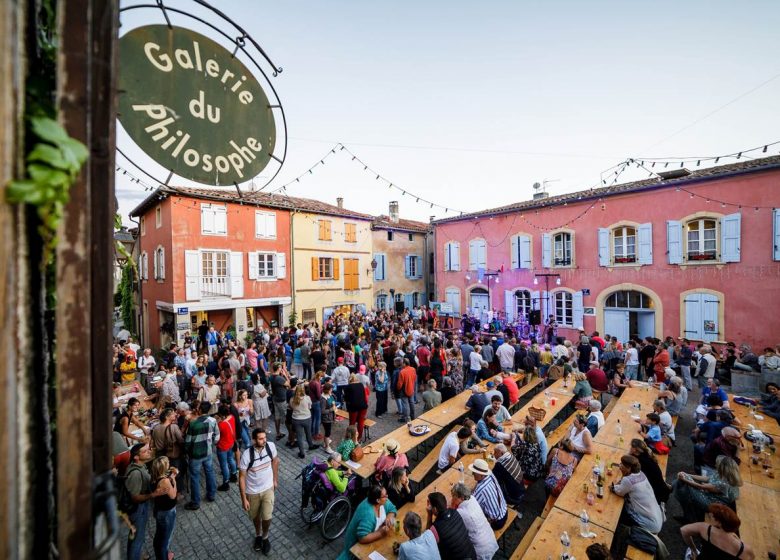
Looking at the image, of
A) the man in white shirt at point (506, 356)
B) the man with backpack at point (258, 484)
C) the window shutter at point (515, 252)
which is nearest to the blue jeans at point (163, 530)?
the man with backpack at point (258, 484)

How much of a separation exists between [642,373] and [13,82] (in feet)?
49.8

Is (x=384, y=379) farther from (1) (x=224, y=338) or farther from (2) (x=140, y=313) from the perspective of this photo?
(2) (x=140, y=313)

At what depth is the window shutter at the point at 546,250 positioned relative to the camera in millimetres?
17797

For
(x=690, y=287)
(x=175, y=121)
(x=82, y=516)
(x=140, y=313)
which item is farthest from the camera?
(x=140, y=313)

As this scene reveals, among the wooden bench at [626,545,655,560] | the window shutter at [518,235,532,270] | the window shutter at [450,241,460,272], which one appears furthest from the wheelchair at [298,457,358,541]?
the window shutter at [450,241,460,272]

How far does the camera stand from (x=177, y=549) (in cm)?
477

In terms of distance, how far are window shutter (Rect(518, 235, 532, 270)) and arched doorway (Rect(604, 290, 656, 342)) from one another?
403cm

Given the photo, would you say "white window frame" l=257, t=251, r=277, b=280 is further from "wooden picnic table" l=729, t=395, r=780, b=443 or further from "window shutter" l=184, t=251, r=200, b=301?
"wooden picnic table" l=729, t=395, r=780, b=443

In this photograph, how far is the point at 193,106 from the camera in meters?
2.40

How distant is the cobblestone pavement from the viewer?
4738 mm

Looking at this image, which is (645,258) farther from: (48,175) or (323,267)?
(48,175)

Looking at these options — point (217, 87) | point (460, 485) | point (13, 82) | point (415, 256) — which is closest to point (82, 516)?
point (13, 82)

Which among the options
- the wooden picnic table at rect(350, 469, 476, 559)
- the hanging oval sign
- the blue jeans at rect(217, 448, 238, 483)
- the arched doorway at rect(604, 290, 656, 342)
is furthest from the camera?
the arched doorway at rect(604, 290, 656, 342)

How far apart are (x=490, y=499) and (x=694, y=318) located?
1395 centimetres
